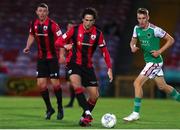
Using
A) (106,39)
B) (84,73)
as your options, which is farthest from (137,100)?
(106,39)

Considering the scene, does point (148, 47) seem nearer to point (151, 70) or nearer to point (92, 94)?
point (151, 70)

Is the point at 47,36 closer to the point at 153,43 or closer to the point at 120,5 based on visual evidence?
the point at 153,43

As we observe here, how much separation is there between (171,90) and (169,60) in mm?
14613

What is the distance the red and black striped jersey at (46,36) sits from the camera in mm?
11625

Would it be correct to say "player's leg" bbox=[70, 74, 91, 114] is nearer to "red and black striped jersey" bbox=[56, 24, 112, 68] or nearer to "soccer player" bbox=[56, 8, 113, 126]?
"soccer player" bbox=[56, 8, 113, 126]

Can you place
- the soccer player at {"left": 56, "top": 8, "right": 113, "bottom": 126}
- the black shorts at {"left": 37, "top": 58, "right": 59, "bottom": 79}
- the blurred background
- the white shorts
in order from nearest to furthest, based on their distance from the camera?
the soccer player at {"left": 56, "top": 8, "right": 113, "bottom": 126}, the white shorts, the black shorts at {"left": 37, "top": 58, "right": 59, "bottom": 79}, the blurred background

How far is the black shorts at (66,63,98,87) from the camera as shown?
33.8ft

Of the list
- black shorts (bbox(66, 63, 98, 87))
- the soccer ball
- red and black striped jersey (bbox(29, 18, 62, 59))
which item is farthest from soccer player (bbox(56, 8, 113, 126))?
red and black striped jersey (bbox(29, 18, 62, 59))

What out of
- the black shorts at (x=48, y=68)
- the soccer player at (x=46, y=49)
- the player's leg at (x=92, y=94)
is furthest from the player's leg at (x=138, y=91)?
the black shorts at (x=48, y=68)

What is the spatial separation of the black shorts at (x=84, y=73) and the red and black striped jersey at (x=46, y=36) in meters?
1.38

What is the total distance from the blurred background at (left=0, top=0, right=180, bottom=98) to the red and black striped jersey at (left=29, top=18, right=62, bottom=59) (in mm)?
11920

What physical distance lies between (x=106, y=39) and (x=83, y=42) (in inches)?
693

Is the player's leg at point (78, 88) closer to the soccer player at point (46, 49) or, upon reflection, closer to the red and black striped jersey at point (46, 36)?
the soccer player at point (46, 49)

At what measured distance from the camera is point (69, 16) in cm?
2895
